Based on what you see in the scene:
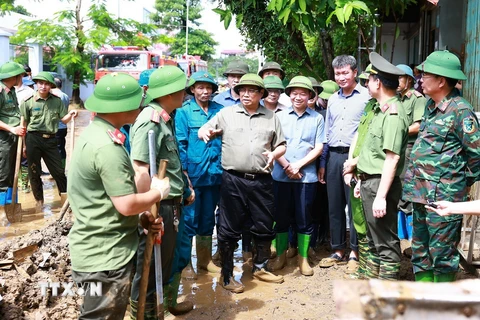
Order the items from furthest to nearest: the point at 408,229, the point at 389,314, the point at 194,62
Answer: the point at 194,62 < the point at 408,229 < the point at 389,314

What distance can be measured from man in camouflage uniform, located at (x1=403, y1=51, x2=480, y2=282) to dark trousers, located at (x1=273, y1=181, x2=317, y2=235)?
5.87 ft

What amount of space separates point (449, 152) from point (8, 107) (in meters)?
5.90

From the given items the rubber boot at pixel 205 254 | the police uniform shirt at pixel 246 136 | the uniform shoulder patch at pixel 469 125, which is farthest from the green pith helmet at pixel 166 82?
the rubber boot at pixel 205 254

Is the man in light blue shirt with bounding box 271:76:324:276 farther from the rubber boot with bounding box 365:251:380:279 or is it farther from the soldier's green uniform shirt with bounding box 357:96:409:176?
the soldier's green uniform shirt with bounding box 357:96:409:176

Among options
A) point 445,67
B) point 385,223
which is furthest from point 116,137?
point 385,223

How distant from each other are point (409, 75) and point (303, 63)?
5.38m

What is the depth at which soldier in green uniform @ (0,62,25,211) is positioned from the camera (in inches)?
283

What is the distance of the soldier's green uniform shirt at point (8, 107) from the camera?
284 inches

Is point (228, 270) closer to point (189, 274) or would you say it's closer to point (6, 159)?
point (189, 274)

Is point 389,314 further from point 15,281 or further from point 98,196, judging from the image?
point 15,281

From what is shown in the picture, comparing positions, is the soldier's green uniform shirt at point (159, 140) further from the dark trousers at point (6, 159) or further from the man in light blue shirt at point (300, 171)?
the dark trousers at point (6, 159)

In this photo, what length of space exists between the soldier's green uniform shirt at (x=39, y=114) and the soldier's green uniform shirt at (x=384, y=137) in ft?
16.5

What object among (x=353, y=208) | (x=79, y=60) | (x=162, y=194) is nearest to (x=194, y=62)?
(x=79, y=60)

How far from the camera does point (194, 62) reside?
2630 centimetres
